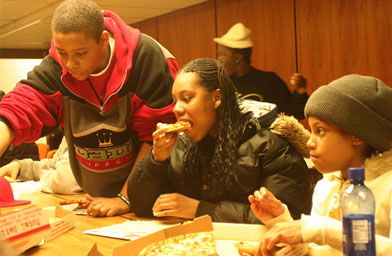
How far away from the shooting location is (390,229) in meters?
1.17

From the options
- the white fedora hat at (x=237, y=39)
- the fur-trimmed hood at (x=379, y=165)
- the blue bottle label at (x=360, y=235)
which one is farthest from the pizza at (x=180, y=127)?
the white fedora hat at (x=237, y=39)

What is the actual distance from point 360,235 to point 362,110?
0.48 meters

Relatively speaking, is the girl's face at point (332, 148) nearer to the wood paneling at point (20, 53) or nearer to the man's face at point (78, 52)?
the man's face at point (78, 52)

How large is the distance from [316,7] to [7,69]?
320 centimetres

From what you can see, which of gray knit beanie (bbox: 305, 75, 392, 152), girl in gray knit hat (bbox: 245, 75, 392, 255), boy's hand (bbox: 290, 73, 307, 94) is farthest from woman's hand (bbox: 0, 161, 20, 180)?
boy's hand (bbox: 290, 73, 307, 94)

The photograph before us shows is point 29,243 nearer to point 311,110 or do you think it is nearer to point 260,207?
point 260,207

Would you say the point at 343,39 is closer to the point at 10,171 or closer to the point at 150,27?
the point at 10,171

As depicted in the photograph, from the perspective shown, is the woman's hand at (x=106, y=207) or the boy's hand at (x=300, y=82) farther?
the boy's hand at (x=300, y=82)

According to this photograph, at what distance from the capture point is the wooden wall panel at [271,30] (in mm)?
5562

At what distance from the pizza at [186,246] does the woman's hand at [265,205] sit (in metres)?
0.14

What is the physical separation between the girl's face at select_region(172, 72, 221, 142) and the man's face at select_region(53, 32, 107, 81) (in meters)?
0.34

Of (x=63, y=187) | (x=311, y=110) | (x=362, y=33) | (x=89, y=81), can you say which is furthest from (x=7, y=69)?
(x=311, y=110)

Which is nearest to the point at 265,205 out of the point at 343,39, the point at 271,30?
the point at 343,39

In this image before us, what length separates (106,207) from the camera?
1927 millimetres
